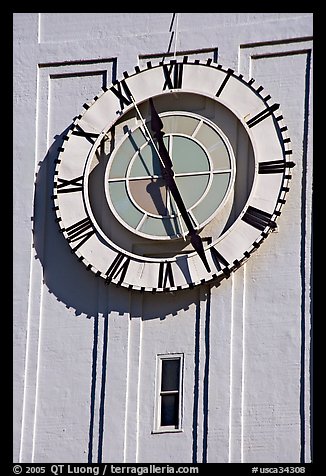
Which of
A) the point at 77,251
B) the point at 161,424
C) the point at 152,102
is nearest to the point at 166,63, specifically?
the point at 152,102

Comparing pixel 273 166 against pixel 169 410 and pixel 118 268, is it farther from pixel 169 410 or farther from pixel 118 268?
pixel 169 410

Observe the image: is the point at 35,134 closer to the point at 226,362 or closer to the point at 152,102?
the point at 152,102

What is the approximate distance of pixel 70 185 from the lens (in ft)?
82.9

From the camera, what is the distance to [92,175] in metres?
25.3

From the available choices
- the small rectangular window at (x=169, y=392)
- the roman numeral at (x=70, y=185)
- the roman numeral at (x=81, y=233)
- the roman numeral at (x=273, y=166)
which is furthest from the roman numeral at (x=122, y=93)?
the small rectangular window at (x=169, y=392)

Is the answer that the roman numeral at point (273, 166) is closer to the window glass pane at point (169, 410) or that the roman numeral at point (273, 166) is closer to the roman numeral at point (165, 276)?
the roman numeral at point (165, 276)

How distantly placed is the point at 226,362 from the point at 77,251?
1823mm

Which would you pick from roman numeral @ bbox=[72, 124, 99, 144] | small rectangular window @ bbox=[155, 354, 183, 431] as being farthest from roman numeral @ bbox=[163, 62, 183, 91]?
small rectangular window @ bbox=[155, 354, 183, 431]

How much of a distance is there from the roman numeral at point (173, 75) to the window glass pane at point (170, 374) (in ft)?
8.81

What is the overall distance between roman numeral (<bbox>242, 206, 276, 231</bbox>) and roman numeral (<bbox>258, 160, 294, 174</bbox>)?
385mm

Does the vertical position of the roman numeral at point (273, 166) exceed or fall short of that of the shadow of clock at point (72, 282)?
it exceeds it

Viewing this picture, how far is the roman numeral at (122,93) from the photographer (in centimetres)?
2542

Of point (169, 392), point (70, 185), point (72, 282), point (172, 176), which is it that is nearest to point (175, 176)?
point (172, 176)

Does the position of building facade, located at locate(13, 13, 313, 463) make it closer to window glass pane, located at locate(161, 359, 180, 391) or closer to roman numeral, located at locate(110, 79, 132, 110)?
window glass pane, located at locate(161, 359, 180, 391)
